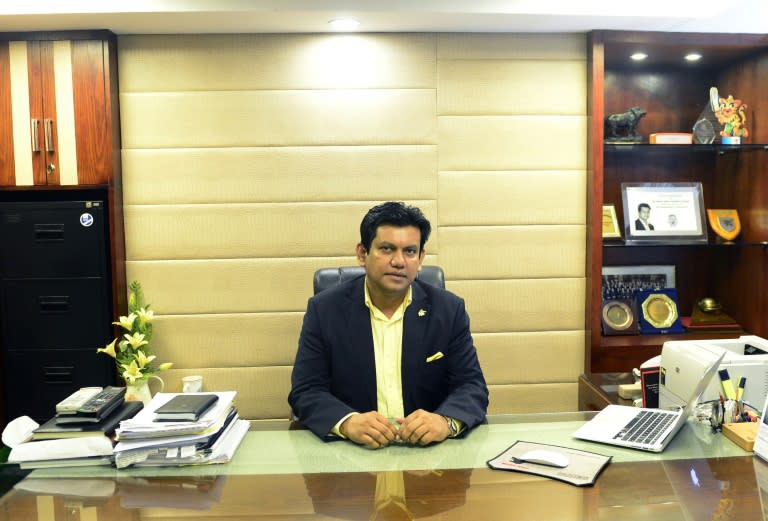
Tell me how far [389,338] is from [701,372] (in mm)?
989

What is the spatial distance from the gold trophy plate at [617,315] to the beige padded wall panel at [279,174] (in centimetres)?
121

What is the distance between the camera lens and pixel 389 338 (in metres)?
2.37

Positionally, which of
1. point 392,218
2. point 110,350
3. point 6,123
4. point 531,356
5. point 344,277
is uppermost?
point 6,123

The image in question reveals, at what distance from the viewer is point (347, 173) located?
143 inches

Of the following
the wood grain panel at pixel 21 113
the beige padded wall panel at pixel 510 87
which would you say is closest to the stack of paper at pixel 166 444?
the wood grain panel at pixel 21 113

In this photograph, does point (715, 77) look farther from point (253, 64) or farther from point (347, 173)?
point (253, 64)

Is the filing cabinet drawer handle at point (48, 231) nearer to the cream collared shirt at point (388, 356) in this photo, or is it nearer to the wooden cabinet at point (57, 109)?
the wooden cabinet at point (57, 109)

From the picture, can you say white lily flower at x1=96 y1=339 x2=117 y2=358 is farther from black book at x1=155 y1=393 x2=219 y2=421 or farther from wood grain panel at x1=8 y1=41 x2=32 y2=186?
black book at x1=155 y1=393 x2=219 y2=421

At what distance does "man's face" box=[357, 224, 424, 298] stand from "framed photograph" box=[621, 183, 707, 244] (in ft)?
6.37

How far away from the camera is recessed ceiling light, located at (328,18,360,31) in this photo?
3.33 metres

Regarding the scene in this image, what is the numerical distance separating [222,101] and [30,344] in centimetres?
159

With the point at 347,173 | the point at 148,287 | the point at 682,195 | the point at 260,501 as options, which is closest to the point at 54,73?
the point at 148,287

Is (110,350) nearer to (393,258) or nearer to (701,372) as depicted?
(393,258)

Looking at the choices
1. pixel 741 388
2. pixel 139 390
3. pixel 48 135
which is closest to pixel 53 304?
pixel 139 390
